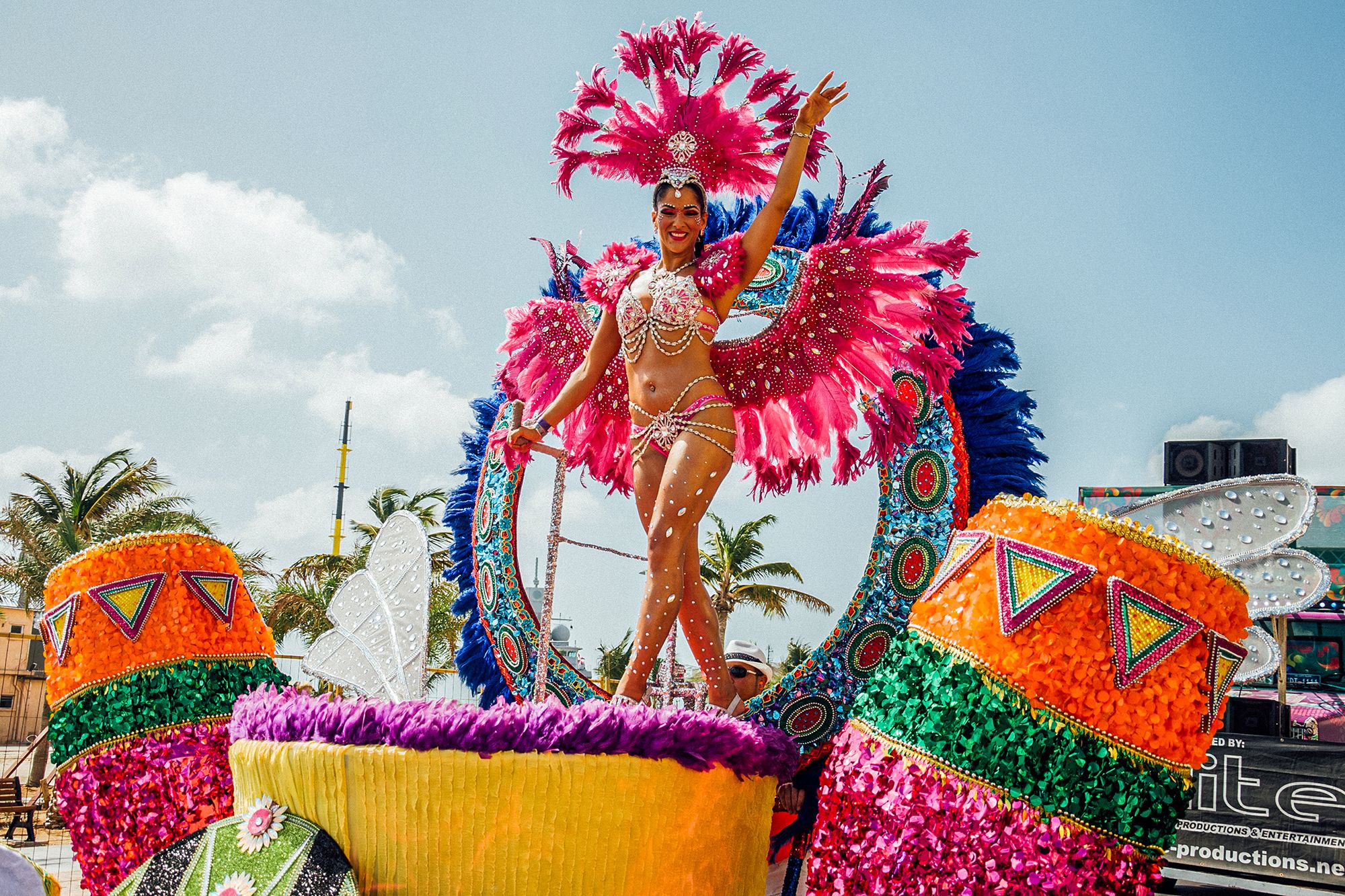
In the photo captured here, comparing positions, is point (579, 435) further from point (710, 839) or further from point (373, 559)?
point (710, 839)

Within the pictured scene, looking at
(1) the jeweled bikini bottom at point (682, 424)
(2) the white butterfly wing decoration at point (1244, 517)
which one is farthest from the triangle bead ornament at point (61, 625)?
(2) the white butterfly wing decoration at point (1244, 517)

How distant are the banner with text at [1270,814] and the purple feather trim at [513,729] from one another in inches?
283

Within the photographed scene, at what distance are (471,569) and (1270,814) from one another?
7.65m

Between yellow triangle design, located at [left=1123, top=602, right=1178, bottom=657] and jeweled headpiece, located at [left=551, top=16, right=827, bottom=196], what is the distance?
85.5 inches

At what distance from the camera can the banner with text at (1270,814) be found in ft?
28.5

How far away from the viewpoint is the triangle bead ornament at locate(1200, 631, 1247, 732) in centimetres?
275

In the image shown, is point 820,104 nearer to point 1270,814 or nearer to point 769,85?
point 769,85

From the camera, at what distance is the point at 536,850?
109 inches

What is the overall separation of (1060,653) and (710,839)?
3.56ft

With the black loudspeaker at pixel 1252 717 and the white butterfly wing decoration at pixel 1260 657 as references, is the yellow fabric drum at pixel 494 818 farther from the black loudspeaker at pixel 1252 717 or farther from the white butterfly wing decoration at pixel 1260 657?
the black loudspeaker at pixel 1252 717

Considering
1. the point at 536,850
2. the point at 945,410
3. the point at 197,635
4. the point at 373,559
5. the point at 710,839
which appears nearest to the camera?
the point at 536,850

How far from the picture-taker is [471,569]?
4828mm

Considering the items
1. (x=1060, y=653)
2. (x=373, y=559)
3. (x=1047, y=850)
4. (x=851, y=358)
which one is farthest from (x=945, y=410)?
(x=373, y=559)

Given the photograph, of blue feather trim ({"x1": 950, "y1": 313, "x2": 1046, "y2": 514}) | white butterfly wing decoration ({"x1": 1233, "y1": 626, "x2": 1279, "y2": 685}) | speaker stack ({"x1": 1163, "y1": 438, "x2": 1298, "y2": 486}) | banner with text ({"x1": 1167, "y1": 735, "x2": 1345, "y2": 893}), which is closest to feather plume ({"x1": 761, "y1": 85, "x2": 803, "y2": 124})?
blue feather trim ({"x1": 950, "y1": 313, "x2": 1046, "y2": 514})
